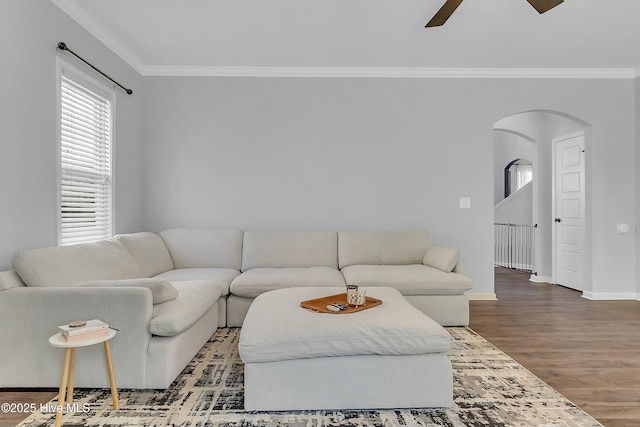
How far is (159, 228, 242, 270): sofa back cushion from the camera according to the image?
4062 millimetres

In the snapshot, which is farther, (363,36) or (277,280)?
(363,36)

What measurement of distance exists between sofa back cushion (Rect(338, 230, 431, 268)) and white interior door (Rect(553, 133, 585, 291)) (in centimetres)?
234

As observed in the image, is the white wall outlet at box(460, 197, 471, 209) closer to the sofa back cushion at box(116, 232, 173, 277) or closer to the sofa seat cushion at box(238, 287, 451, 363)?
the sofa seat cushion at box(238, 287, 451, 363)

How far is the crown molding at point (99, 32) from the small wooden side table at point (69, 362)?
2585 mm

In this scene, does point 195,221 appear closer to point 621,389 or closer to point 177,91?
point 177,91

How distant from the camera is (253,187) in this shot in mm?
4543

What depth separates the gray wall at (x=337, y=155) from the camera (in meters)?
4.52

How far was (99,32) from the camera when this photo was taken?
138 inches

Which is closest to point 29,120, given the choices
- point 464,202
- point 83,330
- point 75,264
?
point 75,264

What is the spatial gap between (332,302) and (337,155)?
7.89 ft

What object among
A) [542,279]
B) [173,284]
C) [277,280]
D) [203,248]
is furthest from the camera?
[542,279]

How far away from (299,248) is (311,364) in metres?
2.12

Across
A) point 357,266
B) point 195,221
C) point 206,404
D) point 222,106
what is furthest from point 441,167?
point 206,404

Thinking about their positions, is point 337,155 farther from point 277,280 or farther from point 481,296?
→ point 481,296
